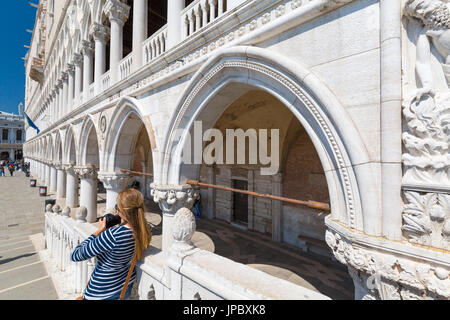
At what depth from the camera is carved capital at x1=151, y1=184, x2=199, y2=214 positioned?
3.80 meters

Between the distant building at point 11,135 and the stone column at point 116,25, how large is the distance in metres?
61.5

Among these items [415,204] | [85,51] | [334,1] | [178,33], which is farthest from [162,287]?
[85,51]

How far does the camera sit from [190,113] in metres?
3.53

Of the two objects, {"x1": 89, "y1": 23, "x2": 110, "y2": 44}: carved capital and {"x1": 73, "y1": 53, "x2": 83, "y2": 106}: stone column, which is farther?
{"x1": 73, "y1": 53, "x2": 83, "y2": 106}: stone column

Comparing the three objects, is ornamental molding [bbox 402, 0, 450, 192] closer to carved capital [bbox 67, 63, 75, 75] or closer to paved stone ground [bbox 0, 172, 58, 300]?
paved stone ground [bbox 0, 172, 58, 300]

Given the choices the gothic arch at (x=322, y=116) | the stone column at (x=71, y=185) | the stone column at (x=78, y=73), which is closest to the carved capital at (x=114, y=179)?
the gothic arch at (x=322, y=116)

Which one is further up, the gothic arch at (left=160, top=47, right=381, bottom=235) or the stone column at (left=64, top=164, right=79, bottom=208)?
the gothic arch at (left=160, top=47, right=381, bottom=235)

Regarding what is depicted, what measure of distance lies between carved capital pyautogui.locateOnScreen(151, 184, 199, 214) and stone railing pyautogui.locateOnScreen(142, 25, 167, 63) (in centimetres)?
270

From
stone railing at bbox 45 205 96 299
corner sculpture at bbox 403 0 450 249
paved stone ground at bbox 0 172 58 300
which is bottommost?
paved stone ground at bbox 0 172 58 300

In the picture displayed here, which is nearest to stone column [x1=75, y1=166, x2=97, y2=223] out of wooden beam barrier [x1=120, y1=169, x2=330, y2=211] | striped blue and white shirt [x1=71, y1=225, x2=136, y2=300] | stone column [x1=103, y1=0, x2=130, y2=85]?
wooden beam barrier [x1=120, y1=169, x2=330, y2=211]

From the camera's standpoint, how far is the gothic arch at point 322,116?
1.70 m

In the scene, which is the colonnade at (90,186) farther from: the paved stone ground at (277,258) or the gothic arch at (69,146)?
the paved stone ground at (277,258)

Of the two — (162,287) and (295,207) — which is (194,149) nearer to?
(162,287)

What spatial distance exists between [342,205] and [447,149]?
2.61 ft
